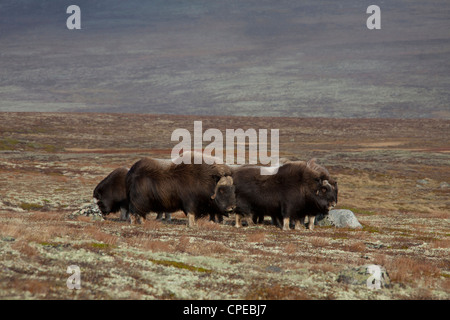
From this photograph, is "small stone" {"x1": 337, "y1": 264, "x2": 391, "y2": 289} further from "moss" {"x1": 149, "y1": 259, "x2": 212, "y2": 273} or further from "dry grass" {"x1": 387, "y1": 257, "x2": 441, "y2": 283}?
"moss" {"x1": 149, "y1": 259, "x2": 212, "y2": 273}

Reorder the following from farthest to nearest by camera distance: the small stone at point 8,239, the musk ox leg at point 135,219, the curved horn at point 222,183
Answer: the musk ox leg at point 135,219, the curved horn at point 222,183, the small stone at point 8,239

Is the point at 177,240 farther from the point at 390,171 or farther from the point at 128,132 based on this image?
the point at 128,132

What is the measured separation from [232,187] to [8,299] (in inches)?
505

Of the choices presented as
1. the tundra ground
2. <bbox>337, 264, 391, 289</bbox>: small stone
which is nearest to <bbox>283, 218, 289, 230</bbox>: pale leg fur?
the tundra ground

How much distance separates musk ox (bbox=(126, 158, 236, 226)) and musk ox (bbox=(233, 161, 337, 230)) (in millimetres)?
1830

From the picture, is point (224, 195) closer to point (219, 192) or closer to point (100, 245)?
point (219, 192)

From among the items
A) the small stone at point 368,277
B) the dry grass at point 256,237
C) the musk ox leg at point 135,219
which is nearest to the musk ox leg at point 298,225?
the dry grass at point 256,237

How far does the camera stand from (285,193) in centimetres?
2188

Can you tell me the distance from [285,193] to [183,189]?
4465 mm

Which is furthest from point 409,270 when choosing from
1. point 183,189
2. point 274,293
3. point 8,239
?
point 8,239

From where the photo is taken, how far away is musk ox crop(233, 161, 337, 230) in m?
21.8

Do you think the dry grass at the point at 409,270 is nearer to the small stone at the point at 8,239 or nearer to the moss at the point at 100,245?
the moss at the point at 100,245

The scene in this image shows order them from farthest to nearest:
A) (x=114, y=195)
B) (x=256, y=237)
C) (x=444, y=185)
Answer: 1. (x=444, y=185)
2. (x=114, y=195)
3. (x=256, y=237)

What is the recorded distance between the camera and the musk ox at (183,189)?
2022 centimetres
